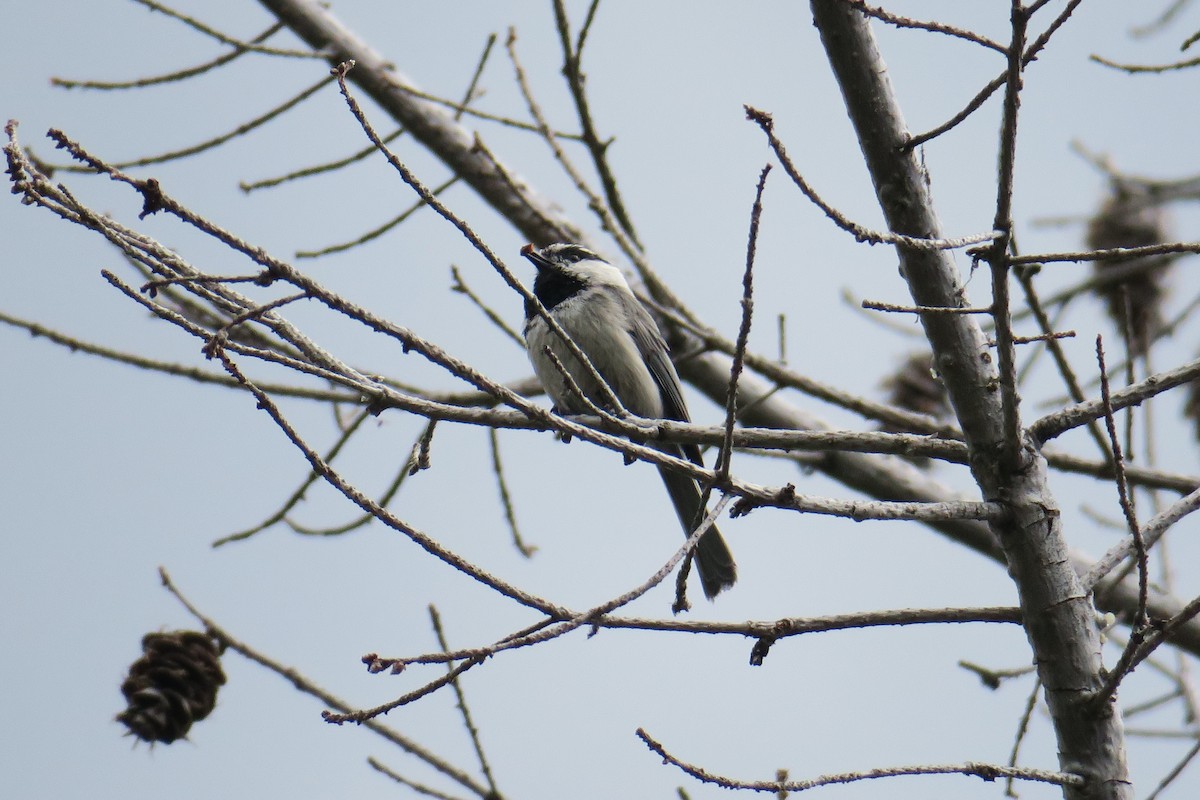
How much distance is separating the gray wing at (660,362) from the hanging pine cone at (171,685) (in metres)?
2.38

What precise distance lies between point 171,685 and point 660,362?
257cm

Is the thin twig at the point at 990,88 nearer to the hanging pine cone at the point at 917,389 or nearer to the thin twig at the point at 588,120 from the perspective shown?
the thin twig at the point at 588,120

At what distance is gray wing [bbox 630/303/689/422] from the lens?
17.3 ft

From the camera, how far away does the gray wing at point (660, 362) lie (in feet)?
17.3

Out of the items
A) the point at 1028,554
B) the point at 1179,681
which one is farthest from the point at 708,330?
the point at 1028,554

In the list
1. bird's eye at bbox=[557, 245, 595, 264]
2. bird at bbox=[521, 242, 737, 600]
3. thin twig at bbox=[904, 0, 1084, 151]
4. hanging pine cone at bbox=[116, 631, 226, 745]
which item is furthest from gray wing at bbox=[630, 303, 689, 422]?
thin twig at bbox=[904, 0, 1084, 151]

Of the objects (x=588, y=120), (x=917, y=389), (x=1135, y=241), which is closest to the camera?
(x=588, y=120)

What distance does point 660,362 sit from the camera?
5309mm

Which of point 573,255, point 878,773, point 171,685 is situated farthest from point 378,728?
point 573,255

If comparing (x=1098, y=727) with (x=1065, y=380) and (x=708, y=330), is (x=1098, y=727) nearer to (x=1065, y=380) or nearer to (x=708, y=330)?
(x=1065, y=380)

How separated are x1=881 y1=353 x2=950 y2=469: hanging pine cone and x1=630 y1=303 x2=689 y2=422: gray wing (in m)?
1.37

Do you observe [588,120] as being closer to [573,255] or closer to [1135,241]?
[573,255]

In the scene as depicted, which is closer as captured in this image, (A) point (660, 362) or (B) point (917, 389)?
(A) point (660, 362)

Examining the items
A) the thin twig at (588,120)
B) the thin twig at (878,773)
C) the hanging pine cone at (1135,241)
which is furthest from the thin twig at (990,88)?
the hanging pine cone at (1135,241)
